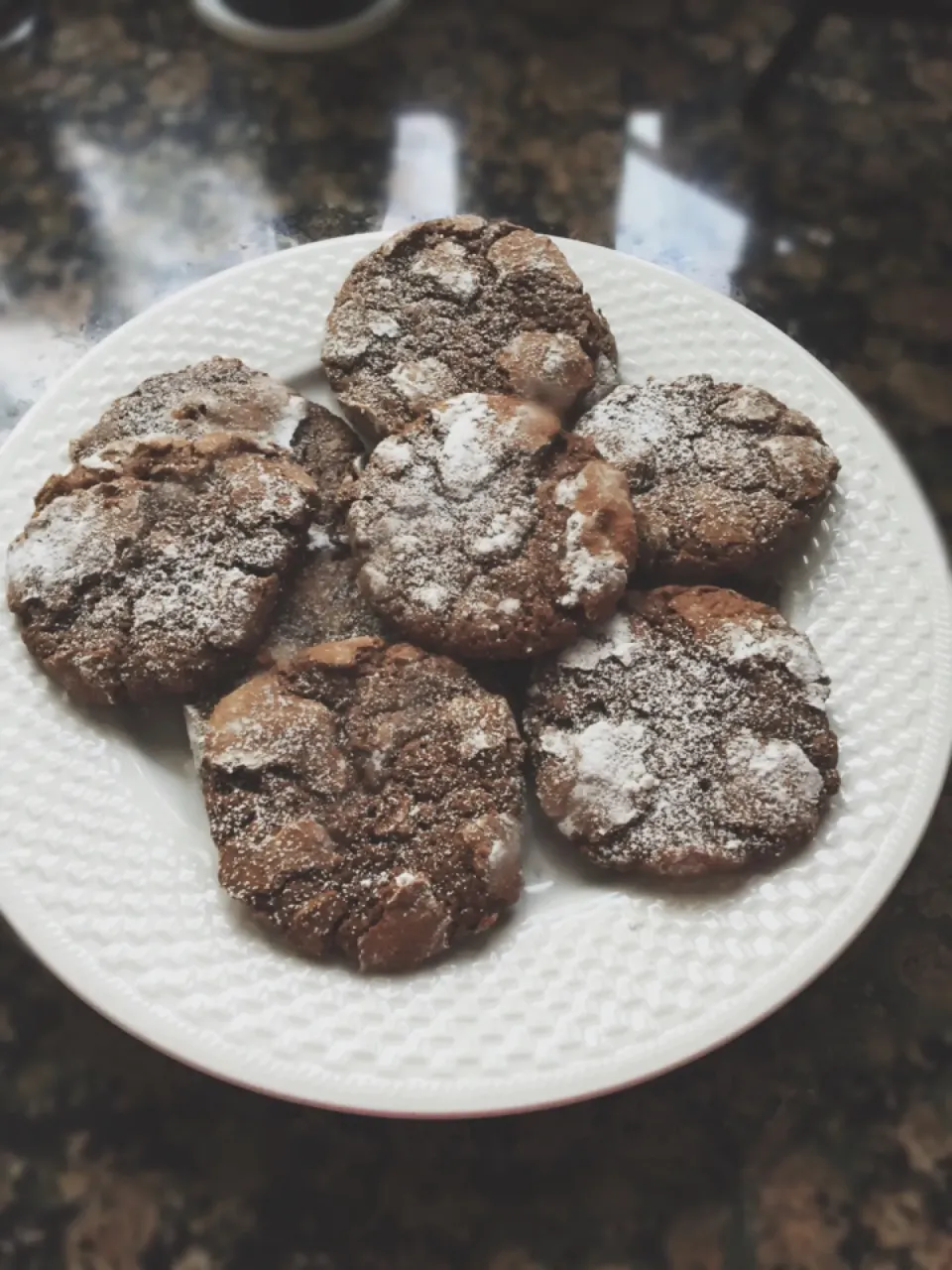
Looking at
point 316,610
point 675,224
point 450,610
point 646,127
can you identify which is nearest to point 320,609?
point 316,610

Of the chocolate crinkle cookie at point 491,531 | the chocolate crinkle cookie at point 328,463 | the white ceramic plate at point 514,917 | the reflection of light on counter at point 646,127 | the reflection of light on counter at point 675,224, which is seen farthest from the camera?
the reflection of light on counter at point 646,127

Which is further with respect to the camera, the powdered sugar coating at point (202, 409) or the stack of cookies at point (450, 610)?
the powdered sugar coating at point (202, 409)

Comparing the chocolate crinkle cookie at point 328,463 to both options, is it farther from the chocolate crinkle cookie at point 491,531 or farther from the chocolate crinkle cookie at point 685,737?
the chocolate crinkle cookie at point 685,737

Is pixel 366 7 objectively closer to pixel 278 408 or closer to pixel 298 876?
pixel 278 408

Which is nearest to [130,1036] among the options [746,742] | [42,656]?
[42,656]

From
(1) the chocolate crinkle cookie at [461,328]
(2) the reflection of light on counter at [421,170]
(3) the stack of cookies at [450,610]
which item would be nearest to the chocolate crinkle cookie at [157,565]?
(3) the stack of cookies at [450,610]

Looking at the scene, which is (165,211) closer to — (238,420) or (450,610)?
(238,420)

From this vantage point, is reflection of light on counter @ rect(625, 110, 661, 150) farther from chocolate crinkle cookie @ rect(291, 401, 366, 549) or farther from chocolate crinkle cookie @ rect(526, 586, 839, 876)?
chocolate crinkle cookie @ rect(526, 586, 839, 876)
